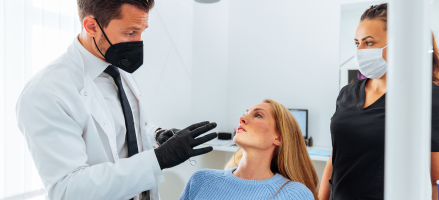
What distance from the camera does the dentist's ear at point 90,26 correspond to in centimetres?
108

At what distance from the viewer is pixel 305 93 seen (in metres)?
3.23

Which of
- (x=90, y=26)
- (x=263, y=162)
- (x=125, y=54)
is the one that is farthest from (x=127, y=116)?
(x=263, y=162)

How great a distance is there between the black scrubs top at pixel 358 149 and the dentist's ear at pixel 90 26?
1104 mm

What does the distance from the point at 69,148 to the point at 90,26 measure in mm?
465

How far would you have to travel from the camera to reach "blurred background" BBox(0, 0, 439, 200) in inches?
110

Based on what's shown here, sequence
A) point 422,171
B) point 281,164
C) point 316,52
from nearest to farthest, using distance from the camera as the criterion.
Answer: point 422,171 → point 281,164 → point 316,52

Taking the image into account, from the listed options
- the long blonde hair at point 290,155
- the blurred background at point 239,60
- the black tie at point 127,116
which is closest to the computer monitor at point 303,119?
the blurred background at point 239,60

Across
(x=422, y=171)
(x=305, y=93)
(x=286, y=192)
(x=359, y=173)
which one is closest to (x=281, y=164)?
(x=286, y=192)

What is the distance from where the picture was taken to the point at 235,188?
55.0 inches

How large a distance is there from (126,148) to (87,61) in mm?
386

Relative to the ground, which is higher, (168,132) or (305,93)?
(305,93)

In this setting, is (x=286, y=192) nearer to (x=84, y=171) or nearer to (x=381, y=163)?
(x=381, y=163)

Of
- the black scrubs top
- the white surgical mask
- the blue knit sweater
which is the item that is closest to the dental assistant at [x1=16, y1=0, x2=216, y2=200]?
the blue knit sweater

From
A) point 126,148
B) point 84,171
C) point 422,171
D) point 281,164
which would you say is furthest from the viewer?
point 281,164
